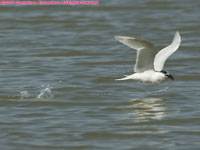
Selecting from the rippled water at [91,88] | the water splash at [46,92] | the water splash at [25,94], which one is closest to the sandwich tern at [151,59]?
the rippled water at [91,88]

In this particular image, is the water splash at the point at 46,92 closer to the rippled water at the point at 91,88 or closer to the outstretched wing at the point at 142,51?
the rippled water at the point at 91,88

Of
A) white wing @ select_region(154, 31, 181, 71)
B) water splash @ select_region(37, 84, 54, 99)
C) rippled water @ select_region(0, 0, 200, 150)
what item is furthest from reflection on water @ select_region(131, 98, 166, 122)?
water splash @ select_region(37, 84, 54, 99)

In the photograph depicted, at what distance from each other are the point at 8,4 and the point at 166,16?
648 cm

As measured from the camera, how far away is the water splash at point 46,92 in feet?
36.6

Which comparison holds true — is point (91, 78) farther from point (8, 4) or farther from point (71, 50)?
point (8, 4)

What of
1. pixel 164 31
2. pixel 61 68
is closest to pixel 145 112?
pixel 61 68

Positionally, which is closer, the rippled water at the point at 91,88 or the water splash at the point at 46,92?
the rippled water at the point at 91,88

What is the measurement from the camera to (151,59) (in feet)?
33.5

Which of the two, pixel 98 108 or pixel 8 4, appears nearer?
pixel 98 108

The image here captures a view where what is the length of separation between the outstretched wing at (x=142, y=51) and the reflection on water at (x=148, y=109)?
0.62 metres

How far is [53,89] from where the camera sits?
463 inches

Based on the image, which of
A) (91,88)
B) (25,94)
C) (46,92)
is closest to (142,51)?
(91,88)

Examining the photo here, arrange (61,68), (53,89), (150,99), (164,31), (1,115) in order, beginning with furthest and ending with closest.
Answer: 1. (164,31)
2. (61,68)
3. (53,89)
4. (150,99)
5. (1,115)

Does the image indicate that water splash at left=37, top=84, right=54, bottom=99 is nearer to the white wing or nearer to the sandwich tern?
the sandwich tern
